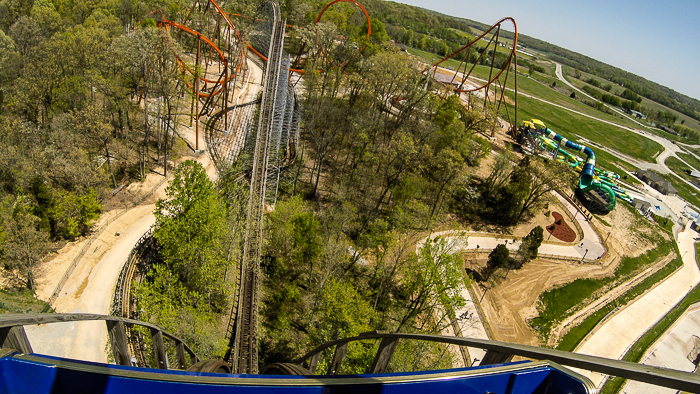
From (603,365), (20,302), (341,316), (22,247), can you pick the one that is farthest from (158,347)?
(22,247)

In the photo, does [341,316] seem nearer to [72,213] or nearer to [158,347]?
[158,347]

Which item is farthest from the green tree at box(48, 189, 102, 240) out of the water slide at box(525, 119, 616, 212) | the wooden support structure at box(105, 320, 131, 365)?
the water slide at box(525, 119, 616, 212)

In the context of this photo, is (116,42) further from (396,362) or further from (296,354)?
(396,362)

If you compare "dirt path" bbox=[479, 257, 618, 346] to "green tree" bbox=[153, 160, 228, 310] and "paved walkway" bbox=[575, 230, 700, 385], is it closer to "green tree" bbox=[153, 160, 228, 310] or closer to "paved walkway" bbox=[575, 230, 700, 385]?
"paved walkway" bbox=[575, 230, 700, 385]

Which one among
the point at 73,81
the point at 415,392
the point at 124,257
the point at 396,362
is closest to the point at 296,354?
the point at 396,362

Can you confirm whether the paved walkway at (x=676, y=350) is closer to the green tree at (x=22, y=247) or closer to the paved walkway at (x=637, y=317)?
the paved walkway at (x=637, y=317)

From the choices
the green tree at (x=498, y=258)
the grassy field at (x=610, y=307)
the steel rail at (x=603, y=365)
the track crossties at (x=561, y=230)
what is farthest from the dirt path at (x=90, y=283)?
the track crossties at (x=561, y=230)
